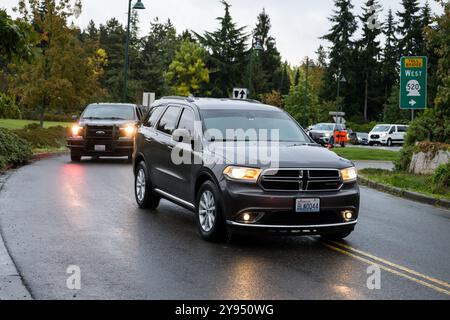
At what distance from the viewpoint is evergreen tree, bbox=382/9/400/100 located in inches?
3531

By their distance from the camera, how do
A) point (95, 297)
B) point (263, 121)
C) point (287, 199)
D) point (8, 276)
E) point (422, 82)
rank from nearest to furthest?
1. point (95, 297)
2. point (8, 276)
3. point (287, 199)
4. point (263, 121)
5. point (422, 82)

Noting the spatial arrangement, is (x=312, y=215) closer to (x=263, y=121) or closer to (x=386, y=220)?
(x=263, y=121)

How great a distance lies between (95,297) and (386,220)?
6129 mm

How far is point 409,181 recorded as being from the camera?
15859 mm

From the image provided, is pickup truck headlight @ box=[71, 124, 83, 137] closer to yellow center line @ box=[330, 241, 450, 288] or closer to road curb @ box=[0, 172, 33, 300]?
road curb @ box=[0, 172, 33, 300]

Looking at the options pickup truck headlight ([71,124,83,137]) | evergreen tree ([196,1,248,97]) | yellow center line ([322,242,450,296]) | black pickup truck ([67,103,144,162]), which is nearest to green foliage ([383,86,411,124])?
evergreen tree ([196,1,248,97])

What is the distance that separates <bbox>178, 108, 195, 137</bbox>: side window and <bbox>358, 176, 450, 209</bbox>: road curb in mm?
6043

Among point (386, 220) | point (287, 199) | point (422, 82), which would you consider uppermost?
point (422, 82)

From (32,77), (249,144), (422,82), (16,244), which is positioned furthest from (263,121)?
(32,77)

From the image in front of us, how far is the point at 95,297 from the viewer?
5633 millimetres

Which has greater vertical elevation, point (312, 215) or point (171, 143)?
point (171, 143)

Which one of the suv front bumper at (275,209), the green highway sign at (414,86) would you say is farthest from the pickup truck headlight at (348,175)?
the green highway sign at (414,86)

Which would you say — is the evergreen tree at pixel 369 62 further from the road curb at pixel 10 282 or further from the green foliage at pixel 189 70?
the road curb at pixel 10 282

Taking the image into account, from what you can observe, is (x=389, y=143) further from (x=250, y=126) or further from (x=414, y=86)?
(x=250, y=126)
